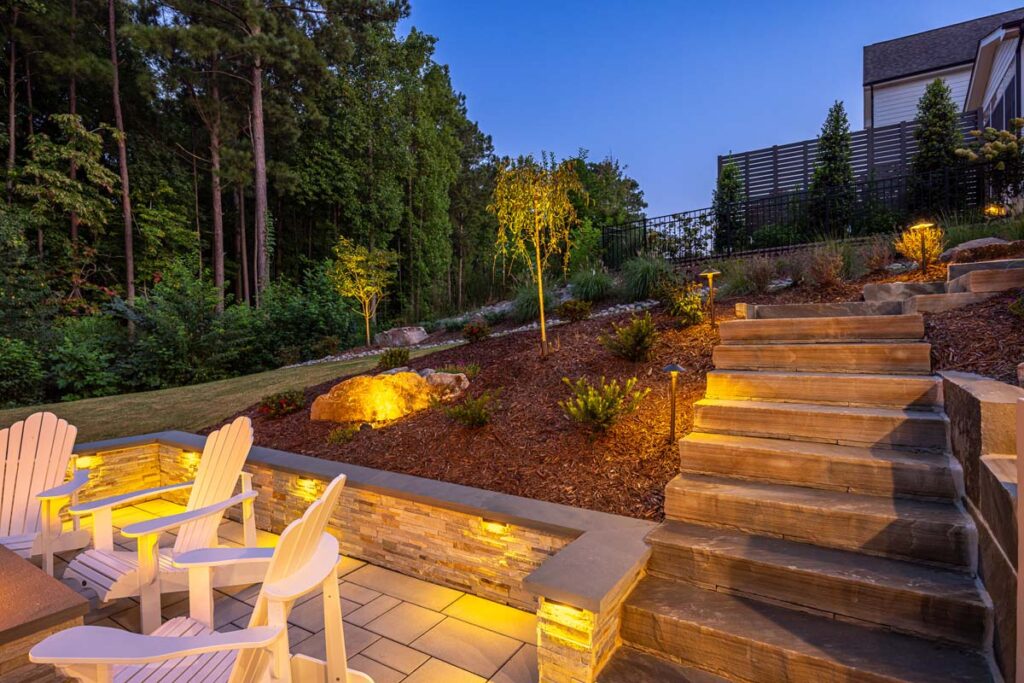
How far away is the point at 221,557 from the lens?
196 centimetres

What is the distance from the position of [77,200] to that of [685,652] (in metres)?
17.1

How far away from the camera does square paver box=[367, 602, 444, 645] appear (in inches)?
102

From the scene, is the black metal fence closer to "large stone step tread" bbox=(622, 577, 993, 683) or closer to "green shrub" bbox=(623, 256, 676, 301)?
"green shrub" bbox=(623, 256, 676, 301)

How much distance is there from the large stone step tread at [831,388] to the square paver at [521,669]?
7.02 ft

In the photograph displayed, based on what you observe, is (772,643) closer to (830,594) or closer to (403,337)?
(830,594)

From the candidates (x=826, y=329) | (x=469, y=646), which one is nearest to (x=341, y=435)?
(x=469, y=646)

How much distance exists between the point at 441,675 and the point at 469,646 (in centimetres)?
23

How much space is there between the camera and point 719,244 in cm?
1087

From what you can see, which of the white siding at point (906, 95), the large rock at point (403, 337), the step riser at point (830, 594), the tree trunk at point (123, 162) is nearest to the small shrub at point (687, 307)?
the step riser at point (830, 594)

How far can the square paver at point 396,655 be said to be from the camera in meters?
2.34

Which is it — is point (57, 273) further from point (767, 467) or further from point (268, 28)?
point (767, 467)

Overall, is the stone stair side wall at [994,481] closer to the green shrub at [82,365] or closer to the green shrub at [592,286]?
the green shrub at [592,286]

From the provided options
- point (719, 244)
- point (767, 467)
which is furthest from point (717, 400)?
point (719, 244)

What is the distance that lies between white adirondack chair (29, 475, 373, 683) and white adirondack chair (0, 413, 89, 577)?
1695mm
